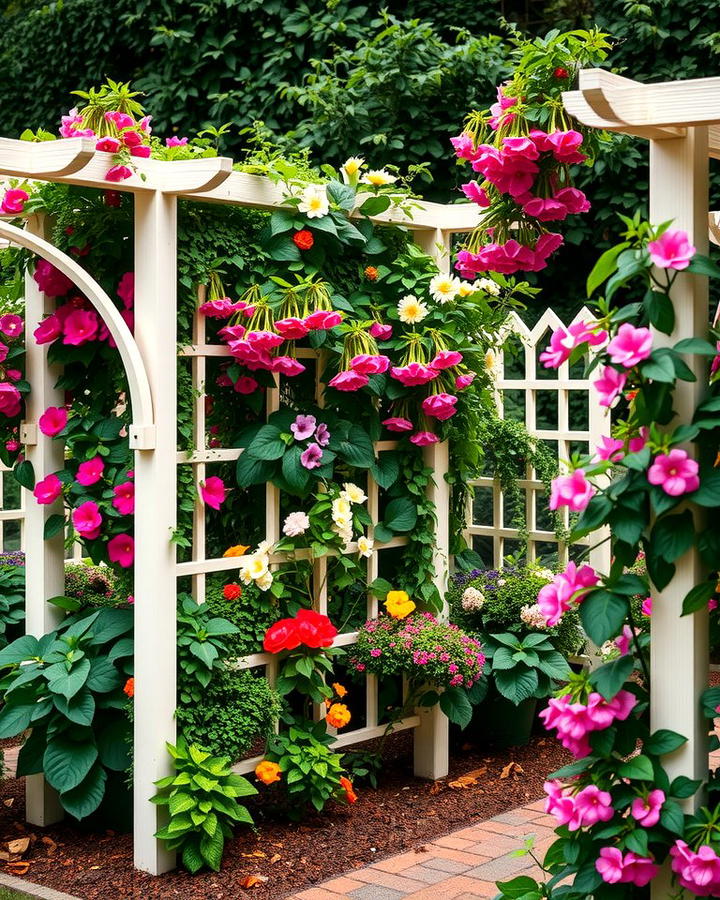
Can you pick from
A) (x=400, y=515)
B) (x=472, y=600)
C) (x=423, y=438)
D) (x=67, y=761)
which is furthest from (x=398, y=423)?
(x=67, y=761)

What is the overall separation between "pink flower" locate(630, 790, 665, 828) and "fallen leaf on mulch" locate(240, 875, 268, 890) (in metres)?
1.57

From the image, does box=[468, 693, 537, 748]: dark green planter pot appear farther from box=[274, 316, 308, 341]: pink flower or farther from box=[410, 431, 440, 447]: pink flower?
box=[274, 316, 308, 341]: pink flower

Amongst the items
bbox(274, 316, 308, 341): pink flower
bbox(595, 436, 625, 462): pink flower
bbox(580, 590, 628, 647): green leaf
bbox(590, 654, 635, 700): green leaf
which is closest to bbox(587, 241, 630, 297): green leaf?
bbox(595, 436, 625, 462): pink flower

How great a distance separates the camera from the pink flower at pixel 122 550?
3906mm

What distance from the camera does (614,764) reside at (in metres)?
2.47

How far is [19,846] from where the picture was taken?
3932 millimetres

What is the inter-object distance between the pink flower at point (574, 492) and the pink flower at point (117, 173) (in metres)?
1.85

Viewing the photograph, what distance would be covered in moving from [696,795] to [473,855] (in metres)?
1.54

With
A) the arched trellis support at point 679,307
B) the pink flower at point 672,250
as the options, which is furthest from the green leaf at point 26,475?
the pink flower at point 672,250

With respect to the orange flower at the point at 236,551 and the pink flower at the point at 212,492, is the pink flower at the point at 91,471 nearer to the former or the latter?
the pink flower at the point at 212,492

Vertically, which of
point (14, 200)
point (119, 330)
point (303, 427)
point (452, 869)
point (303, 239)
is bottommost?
point (452, 869)

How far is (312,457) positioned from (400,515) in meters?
0.66

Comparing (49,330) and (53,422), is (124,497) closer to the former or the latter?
(53,422)

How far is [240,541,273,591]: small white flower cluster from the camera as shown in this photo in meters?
4.04
